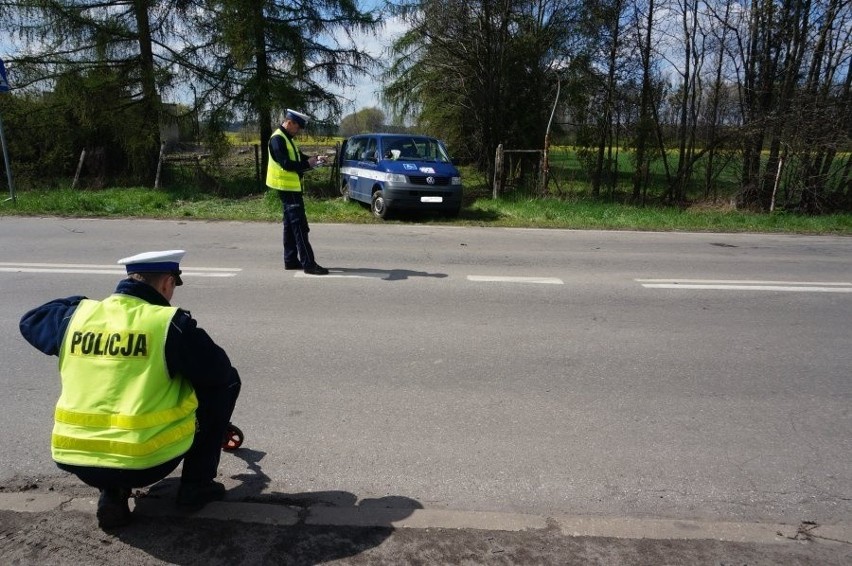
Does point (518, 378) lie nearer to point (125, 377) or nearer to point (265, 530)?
point (265, 530)

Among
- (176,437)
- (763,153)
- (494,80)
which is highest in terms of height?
(494,80)

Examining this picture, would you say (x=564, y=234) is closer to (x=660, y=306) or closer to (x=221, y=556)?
(x=660, y=306)

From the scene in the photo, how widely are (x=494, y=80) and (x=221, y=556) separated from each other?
1916 centimetres

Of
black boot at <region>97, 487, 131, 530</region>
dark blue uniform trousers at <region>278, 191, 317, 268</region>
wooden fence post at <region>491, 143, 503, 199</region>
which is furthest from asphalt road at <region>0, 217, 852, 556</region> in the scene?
wooden fence post at <region>491, 143, 503, 199</region>

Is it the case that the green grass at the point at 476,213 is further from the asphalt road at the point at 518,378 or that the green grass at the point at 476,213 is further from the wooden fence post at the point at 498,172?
the asphalt road at the point at 518,378

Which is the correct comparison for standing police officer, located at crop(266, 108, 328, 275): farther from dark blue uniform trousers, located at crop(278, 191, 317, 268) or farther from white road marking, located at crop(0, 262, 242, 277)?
white road marking, located at crop(0, 262, 242, 277)

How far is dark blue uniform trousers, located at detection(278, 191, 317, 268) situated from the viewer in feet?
26.3

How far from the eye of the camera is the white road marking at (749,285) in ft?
25.9

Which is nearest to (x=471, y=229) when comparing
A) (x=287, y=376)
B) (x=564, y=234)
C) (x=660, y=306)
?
(x=564, y=234)

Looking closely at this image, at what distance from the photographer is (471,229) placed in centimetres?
1268

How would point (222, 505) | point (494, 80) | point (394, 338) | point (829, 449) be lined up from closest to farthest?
point (222, 505)
point (829, 449)
point (394, 338)
point (494, 80)

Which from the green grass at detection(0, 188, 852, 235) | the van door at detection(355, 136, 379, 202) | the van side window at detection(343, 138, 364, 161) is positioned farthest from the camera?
the van side window at detection(343, 138, 364, 161)

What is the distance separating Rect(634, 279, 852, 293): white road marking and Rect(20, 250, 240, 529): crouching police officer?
21.1ft

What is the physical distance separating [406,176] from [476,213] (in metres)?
2.60
